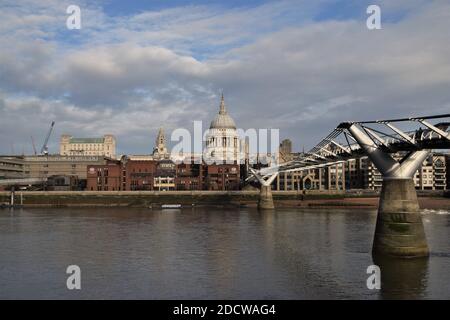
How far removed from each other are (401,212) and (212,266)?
42.2 ft

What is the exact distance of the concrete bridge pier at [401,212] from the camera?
Answer: 34.9 m

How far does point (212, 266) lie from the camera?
114ft

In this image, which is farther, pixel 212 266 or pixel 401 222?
pixel 401 222

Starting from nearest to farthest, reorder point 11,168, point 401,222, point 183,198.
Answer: point 401,222
point 183,198
point 11,168

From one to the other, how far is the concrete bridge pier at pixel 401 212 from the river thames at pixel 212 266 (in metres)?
1.13

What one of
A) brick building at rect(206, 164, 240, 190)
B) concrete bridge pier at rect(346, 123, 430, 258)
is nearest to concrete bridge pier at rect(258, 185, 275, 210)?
brick building at rect(206, 164, 240, 190)

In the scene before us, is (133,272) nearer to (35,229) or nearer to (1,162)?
(35,229)

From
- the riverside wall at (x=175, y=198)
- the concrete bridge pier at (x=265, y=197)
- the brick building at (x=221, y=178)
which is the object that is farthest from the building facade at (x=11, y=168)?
the concrete bridge pier at (x=265, y=197)

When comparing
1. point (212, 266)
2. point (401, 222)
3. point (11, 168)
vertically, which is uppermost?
point (11, 168)

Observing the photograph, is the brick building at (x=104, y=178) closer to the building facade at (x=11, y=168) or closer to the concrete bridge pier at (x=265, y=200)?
the building facade at (x=11, y=168)

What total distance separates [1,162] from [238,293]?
167 m

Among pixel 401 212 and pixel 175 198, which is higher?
pixel 401 212

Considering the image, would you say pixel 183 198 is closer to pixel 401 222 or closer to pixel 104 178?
pixel 104 178

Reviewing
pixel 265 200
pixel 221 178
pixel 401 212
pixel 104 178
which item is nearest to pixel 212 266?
pixel 401 212
